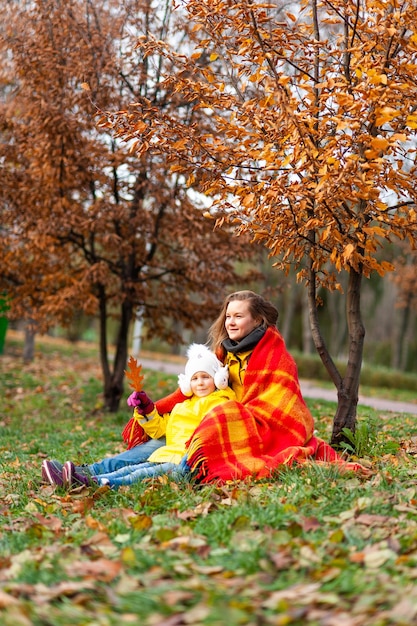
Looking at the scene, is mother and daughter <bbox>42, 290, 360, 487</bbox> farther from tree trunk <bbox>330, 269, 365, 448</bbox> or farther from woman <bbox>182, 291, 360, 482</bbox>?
tree trunk <bbox>330, 269, 365, 448</bbox>

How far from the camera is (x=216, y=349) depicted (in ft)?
16.8

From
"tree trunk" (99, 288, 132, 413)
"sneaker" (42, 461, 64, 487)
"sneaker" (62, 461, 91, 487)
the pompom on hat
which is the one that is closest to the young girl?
the pompom on hat

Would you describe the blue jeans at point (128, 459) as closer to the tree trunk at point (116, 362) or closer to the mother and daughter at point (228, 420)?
the mother and daughter at point (228, 420)


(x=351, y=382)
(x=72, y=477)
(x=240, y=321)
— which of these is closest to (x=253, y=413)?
(x=240, y=321)

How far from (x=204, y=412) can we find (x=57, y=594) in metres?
2.20

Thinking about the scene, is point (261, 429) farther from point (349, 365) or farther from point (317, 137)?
point (317, 137)

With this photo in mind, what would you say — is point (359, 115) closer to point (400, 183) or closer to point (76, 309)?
point (400, 183)

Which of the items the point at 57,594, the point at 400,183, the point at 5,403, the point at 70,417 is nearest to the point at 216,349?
the point at 400,183

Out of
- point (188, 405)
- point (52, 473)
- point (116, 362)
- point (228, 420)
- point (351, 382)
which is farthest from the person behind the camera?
point (116, 362)

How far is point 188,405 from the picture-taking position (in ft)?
16.0

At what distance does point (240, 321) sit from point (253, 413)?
718mm

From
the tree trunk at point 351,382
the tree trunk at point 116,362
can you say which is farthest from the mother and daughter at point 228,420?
the tree trunk at point 116,362

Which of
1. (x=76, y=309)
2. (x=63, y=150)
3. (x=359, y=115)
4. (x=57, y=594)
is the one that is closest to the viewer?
(x=57, y=594)

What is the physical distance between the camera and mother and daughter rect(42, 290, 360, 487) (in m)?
4.38
